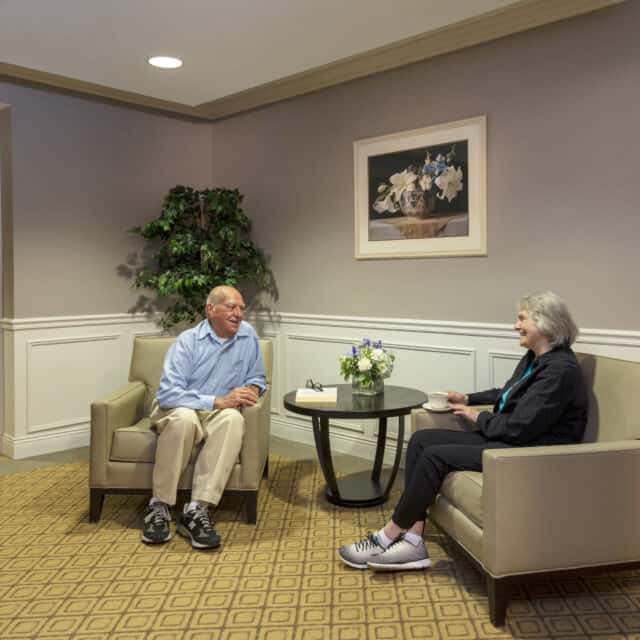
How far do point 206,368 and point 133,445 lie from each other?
0.50m

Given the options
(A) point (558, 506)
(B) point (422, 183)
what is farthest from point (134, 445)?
(B) point (422, 183)

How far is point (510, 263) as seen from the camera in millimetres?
3557

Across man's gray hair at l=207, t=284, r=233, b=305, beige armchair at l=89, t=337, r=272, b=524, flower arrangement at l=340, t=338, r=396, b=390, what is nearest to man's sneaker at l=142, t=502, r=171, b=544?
beige armchair at l=89, t=337, r=272, b=524

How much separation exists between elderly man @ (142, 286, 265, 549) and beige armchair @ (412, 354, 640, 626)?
122 cm

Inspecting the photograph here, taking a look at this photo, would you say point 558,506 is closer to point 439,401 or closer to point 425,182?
point 439,401

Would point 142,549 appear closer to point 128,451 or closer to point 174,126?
point 128,451

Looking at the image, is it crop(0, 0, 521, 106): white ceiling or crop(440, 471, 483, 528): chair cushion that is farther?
crop(0, 0, 521, 106): white ceiling

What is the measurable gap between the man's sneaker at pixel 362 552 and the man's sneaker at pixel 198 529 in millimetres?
586

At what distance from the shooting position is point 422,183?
3.90 metres

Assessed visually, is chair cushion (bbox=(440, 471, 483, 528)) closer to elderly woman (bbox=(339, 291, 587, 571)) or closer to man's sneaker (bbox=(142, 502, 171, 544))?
elderly woman (bbox=(339, 291, 587, 571))

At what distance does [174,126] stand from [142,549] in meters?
3.29

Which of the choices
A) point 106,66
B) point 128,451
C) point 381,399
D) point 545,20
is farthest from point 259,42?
point 128,451

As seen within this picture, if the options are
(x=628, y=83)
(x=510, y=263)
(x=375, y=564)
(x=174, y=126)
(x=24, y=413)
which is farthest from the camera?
(x=174, y=126)

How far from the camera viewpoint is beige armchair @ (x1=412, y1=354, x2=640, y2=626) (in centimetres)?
223
